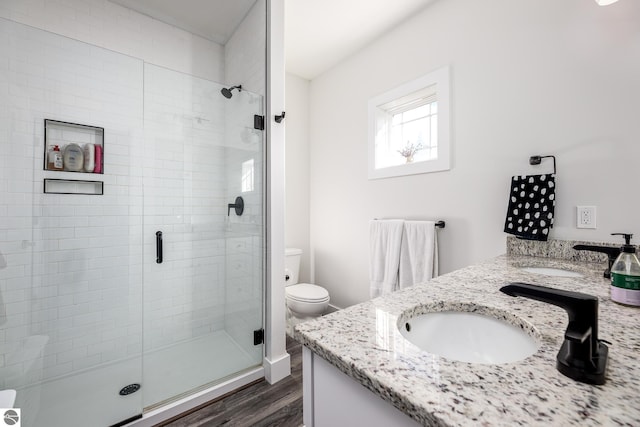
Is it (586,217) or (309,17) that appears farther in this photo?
(309,17)

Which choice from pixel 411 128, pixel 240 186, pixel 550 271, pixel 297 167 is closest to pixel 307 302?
pixel 240 186

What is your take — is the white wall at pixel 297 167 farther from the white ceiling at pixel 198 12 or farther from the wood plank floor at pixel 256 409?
the wood plank floor at pixel 256 409

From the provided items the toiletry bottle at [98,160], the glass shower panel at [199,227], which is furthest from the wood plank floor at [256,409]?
the toiletry bottle at [98,160]

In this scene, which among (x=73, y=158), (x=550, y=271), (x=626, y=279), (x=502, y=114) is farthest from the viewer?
(x=73, y=158)

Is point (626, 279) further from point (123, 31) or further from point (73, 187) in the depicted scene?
point (123, 31)

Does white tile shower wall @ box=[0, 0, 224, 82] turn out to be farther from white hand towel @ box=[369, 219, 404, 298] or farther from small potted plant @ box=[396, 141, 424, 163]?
white hand towel @ box=[369, 219, 404, 298]

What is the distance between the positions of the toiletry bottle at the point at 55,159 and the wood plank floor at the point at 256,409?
5.44ft

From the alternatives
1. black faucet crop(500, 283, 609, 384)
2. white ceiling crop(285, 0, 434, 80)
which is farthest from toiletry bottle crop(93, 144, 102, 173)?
black faucet crop(500, 283, 609, 384)

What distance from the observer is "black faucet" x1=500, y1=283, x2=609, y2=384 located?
410 mm

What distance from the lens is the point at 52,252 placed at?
65.9 inches

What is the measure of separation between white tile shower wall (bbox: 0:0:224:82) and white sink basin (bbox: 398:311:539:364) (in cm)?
246

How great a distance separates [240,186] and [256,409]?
1426 mm

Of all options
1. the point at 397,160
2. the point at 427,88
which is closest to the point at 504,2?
the point at 427,88

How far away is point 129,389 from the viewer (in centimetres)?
151
